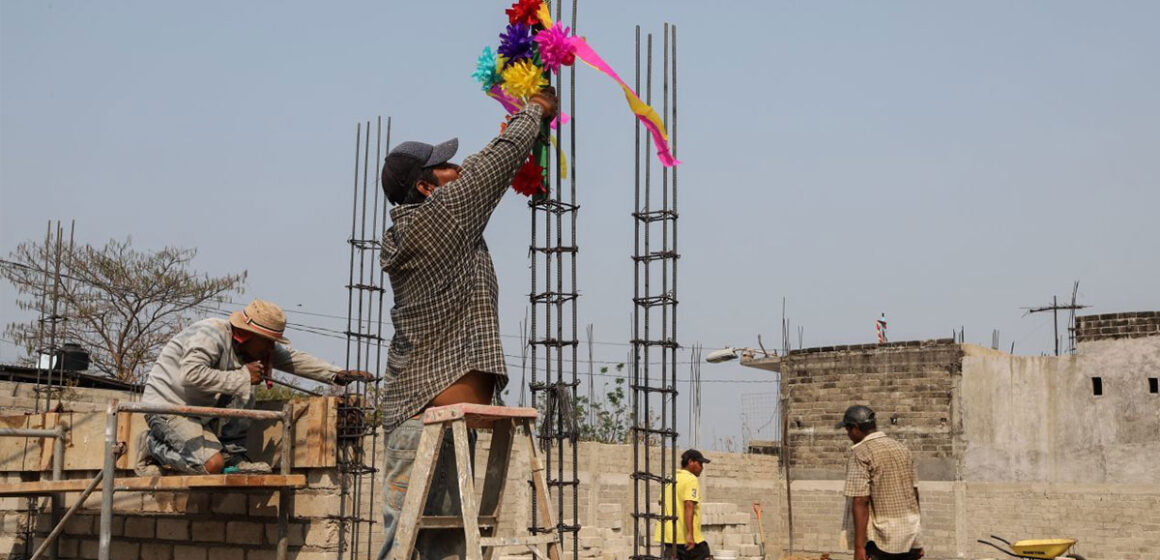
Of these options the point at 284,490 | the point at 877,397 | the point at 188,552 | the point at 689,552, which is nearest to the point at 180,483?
the point at 284,490

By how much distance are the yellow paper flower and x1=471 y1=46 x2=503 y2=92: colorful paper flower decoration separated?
214 mm

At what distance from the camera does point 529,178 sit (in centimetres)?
469

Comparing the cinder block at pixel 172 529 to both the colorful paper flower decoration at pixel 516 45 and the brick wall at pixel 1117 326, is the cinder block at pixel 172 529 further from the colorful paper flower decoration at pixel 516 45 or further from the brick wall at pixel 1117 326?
the brick wall at pixel 1117 326

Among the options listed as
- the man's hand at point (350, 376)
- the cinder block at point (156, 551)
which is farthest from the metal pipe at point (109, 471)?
the cinder block at point (156, 551)

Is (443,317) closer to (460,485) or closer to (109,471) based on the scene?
(460,485)

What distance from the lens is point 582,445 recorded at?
15.7 metres

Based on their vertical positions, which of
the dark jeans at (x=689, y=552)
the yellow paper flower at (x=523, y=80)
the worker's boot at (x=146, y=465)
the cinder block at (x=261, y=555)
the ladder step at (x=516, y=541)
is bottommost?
the dark jeans at (x=689, y=552)

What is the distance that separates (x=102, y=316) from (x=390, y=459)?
23520 mm

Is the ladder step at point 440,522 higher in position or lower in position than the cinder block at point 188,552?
higher

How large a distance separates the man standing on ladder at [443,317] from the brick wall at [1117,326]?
18.2 m

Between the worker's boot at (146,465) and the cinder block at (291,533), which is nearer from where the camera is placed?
the worker's boot at (146,465)

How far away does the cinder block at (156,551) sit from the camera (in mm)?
7336

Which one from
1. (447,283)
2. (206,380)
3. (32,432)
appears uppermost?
(447,283)

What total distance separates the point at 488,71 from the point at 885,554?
3.11 meters
